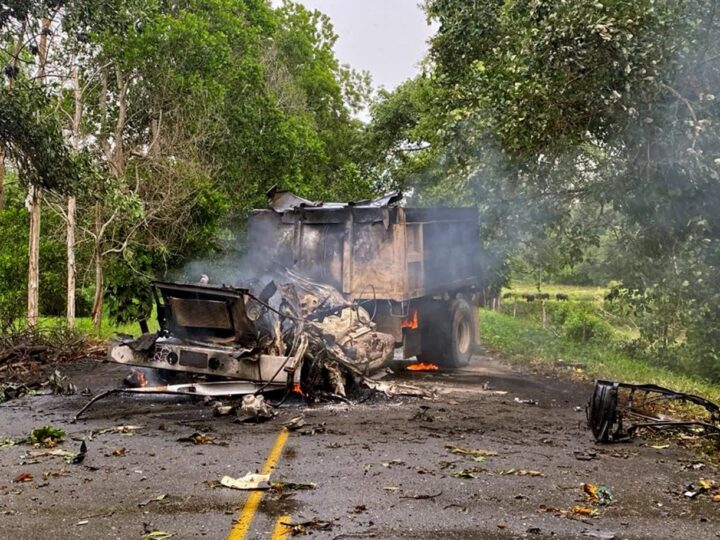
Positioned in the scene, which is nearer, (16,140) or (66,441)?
(66,441)

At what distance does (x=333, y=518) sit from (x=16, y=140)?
724 cm

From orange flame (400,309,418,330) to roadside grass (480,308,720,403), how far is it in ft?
9.08

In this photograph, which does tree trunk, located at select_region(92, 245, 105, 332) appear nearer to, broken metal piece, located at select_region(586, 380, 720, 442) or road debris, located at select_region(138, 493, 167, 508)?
road debris, located at select_region(138, 493, 167, 508)

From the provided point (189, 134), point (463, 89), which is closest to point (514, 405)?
point (463, 89)

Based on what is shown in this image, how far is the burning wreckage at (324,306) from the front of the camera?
8734 mm

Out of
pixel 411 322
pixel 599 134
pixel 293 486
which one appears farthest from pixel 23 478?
pixel 599 134

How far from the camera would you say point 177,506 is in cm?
493

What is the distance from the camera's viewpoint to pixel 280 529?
4492 millimetres

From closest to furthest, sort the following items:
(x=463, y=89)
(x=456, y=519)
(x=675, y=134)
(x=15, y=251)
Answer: (x=456, y=519), (x=675, y=134), (x=463, y=89), (x=15, y=251)

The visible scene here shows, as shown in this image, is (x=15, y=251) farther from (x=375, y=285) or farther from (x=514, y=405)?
(x=514, y=405)

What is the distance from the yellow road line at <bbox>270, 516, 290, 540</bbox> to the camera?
14.3 feet

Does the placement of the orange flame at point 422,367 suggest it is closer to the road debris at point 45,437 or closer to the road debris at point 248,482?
the road debris at point 45,437

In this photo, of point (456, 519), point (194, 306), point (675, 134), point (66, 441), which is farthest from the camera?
point (675, 134)

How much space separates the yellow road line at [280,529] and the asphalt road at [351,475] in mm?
43
